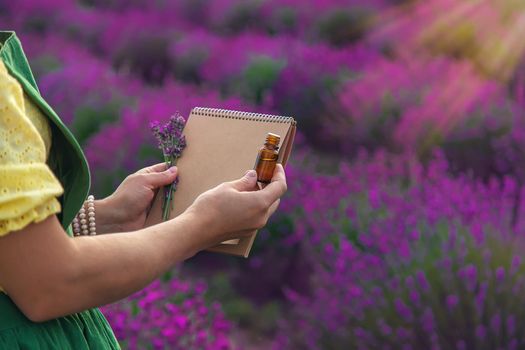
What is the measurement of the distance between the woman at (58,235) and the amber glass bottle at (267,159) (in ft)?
0.13

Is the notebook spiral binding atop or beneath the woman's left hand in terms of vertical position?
atop

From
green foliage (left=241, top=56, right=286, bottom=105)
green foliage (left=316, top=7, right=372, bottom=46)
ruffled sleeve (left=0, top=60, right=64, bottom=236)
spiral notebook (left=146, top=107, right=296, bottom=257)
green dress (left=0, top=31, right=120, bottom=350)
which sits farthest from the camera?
green foliage (left=316, top=7, right=372, bottom=46)

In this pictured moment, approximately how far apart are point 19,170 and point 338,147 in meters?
3.37

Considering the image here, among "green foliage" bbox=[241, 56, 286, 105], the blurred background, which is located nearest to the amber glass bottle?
the blurred background

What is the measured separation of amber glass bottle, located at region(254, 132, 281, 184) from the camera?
1201mm

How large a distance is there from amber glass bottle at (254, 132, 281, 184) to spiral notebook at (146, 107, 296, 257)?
3 cm

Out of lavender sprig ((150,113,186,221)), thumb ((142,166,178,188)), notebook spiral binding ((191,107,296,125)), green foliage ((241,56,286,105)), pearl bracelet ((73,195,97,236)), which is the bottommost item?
green foliage ((241,56,286,105))

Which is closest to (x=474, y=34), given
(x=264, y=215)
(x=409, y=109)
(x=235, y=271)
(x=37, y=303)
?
(x=409, y=109)


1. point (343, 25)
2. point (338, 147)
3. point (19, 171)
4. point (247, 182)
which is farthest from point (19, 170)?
point (343, 25)

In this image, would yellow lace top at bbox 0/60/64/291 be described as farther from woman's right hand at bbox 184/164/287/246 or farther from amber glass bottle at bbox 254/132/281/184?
amber glass bottle at bbox 254/132/281/184

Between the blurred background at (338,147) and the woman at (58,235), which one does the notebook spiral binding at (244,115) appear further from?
the blurred background at (338,147)

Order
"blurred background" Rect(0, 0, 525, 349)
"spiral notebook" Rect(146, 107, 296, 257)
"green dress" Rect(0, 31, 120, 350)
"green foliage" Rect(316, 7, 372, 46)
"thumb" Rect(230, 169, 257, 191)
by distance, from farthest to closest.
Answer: "green foliage" Rect(316, 7, 372, 46) < "blurred background" Rect(0, 0, 525, 349) < "spiral notebook" Rect(146, 107, 296, 257) < "thumb" Rect(230, 169, 257, 191) < "green dress" Rect(0, 31, 120, 350)

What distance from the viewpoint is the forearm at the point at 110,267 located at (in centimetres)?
87

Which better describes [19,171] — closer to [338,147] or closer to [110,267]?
[110,267]
